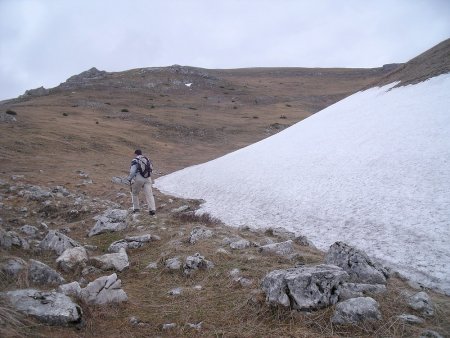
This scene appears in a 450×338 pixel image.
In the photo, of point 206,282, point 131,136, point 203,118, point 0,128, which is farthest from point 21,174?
point 203,118

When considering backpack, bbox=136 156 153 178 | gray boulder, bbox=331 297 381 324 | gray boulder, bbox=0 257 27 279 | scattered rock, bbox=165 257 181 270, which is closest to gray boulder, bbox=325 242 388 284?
gray boulder, bbox=331 297 381 324

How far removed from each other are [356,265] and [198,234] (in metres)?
4.32

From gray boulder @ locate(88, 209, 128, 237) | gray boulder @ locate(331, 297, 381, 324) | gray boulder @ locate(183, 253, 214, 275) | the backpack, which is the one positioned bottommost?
gray boulder @ locate(331, 297, 381, 324)

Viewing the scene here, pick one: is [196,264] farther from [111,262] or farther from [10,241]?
[10,241]

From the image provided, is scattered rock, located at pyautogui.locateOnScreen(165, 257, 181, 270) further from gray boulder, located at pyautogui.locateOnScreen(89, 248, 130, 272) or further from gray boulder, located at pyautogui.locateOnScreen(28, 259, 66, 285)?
gray boulder, located at pyautogui.locateOnScreen(28, 259, 66, 285)

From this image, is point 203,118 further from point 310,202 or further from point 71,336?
point 71,336

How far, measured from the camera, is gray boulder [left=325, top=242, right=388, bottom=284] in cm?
628

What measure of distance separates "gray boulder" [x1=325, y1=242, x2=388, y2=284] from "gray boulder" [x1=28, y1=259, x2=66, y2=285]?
194 inches

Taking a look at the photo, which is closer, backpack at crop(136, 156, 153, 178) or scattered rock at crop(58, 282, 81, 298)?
scattered rock at crop(58, 282, 81, 298)

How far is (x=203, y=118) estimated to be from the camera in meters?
56.1

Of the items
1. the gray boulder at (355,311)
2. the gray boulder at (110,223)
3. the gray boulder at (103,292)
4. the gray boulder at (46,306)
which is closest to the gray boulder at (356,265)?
the gray boulder at (355,311)

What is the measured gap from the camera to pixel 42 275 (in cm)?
605

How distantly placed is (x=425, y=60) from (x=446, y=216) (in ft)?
55.5

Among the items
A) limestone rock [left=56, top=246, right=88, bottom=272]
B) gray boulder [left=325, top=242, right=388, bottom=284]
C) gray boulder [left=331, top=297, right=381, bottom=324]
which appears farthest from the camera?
limestone rock [left=56, top=246, right=88, bottom=272]
